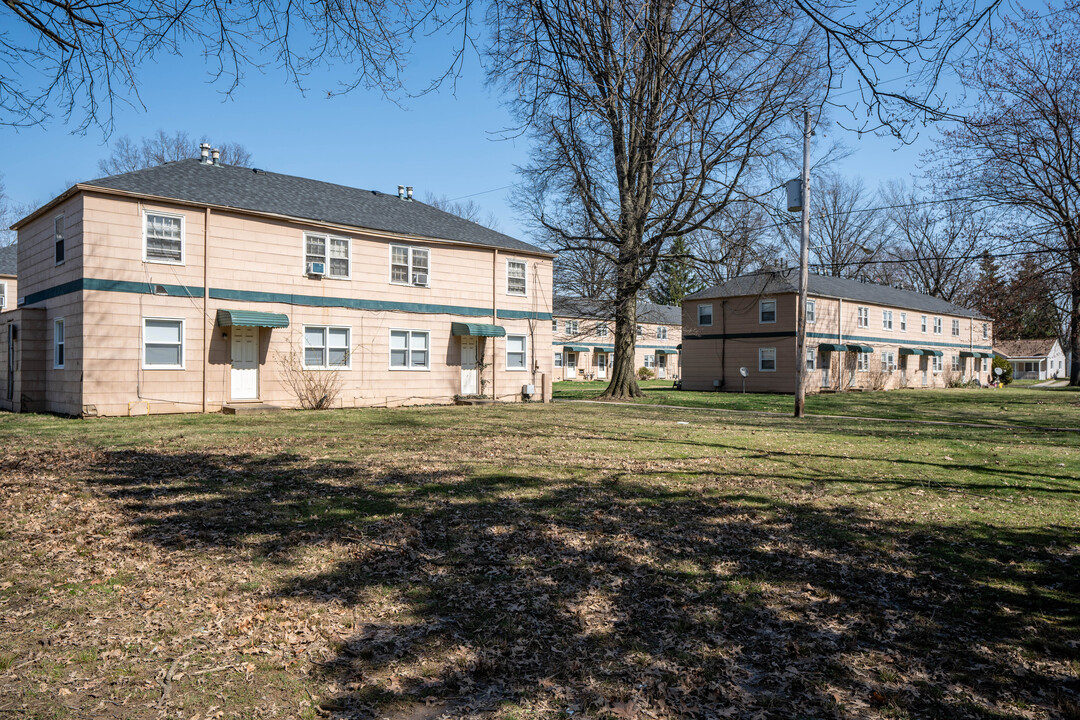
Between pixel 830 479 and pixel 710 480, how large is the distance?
1721 millimetres

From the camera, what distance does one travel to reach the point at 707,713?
339 centimetres

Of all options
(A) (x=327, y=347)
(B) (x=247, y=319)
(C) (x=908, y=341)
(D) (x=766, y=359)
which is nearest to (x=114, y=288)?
(B) (x=247, y=319)

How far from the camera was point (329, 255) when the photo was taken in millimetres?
20625

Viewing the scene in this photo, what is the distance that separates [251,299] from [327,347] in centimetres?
261

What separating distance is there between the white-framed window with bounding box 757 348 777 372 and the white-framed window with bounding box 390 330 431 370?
817 inches

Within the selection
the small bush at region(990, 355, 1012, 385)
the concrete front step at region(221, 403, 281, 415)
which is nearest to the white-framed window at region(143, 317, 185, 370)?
the concrete front step at region(221, 403, 281, 415)

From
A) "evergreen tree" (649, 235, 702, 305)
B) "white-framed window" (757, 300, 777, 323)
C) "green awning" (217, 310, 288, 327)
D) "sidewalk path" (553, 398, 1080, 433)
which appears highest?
"evergreen tree" (649, 235, 702, 305)

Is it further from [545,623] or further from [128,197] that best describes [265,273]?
[545,623]

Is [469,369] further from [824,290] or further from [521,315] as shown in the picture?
[824,290]

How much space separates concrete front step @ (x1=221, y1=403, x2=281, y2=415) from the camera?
17953 millimetres

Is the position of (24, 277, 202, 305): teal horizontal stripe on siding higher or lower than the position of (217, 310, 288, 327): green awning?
higher

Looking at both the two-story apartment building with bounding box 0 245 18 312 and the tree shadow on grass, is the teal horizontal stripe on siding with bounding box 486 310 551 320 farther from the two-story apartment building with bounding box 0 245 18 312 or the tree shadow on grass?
the two-story apartment building with bounding box 0 245 18 312

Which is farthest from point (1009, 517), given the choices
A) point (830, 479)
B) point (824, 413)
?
point (824, 413)

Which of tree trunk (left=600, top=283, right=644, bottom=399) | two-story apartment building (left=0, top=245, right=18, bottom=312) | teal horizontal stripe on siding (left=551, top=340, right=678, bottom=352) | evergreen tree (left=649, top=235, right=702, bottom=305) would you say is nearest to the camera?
tree trunk (left=600, top=283, right=644, bottom=399)
